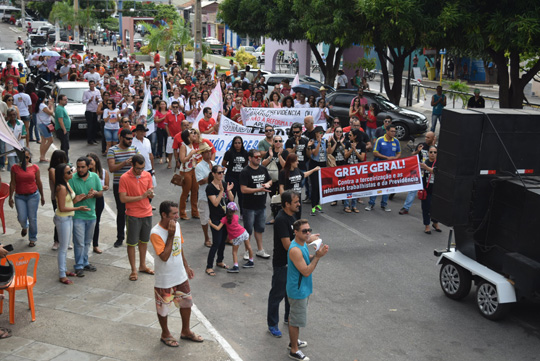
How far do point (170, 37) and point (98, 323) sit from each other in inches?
1470

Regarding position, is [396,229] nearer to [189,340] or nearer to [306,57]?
[189,340]

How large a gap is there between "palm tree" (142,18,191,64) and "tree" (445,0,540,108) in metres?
26.8

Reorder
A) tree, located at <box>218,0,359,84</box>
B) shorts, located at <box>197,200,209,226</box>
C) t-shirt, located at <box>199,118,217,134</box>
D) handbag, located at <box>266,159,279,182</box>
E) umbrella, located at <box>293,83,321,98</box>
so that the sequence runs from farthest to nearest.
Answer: umbrella, located at <box>293,83,321,98</box>
tree, located at <box>218,0,359,84</box>
t-shirt, located at <box>199,118,217,134</box>
handbag, located at <box>266,159,279,182</box>
shorts, located at <box>197,200,209,226</box>

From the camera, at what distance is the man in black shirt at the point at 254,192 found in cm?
1022

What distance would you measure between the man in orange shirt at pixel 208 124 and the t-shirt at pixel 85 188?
6.02 m

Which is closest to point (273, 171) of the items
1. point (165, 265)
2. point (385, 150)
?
point (385, 150)

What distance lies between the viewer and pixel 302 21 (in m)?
24.2

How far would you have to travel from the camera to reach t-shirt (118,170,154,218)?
935 cm

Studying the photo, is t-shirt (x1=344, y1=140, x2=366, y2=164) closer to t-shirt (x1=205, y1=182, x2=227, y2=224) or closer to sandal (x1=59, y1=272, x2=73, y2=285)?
t-shirt (x1=205, y1=182, x2=227, y2=224)

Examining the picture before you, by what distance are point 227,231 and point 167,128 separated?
24.0ft

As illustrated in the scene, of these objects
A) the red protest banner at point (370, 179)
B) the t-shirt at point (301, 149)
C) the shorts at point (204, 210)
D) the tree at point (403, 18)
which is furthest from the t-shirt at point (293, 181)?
the tree at point (403, 18)

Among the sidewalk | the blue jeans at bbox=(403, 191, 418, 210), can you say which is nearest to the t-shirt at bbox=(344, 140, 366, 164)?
the blue jeans at bbox=(403, 191, 418, 210)

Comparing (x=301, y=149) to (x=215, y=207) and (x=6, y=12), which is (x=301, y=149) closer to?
(x=215, y=207)

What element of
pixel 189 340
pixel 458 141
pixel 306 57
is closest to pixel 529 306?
pixel 458 141
